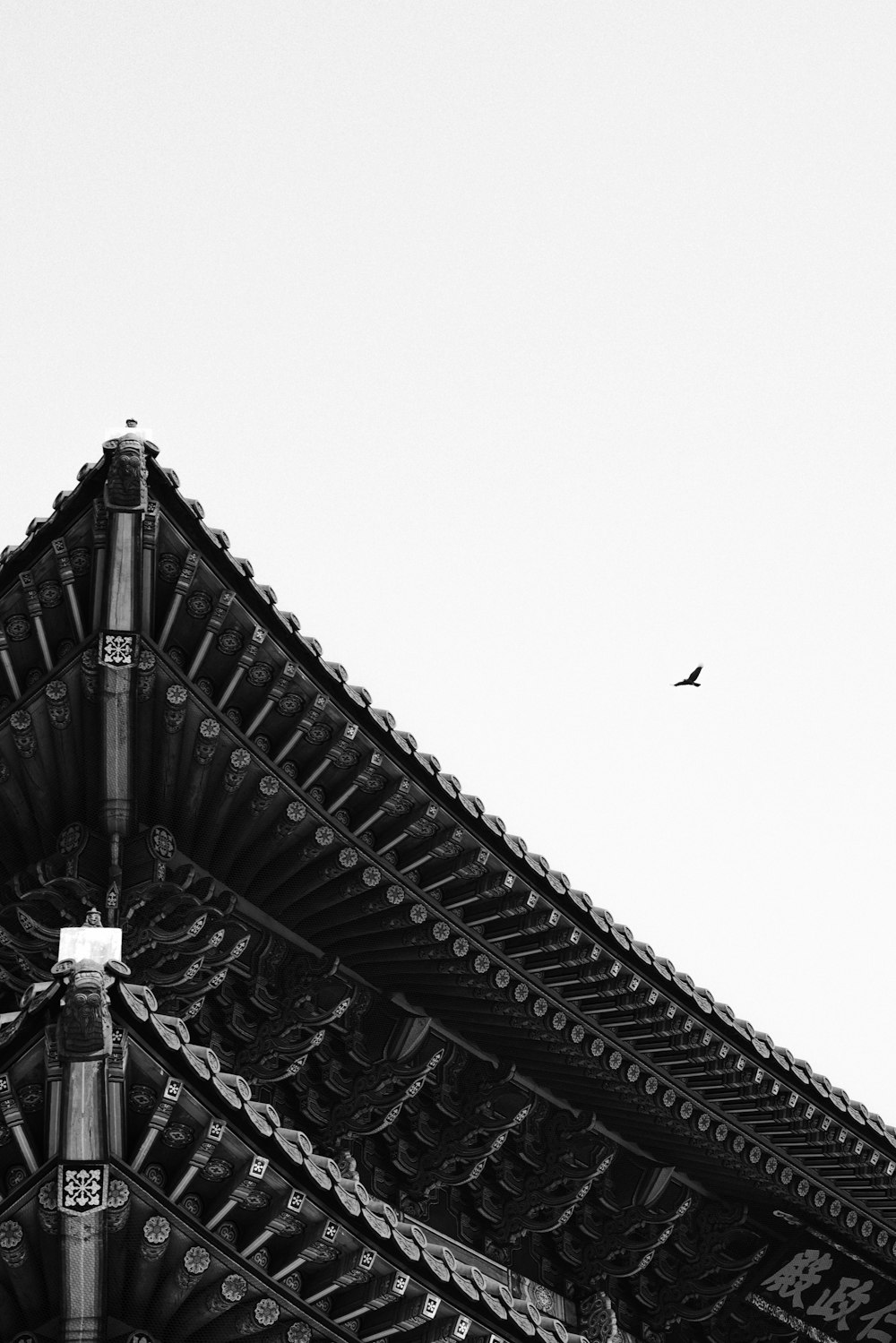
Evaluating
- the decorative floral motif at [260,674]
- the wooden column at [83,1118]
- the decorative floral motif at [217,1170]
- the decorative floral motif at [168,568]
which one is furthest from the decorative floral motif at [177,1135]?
the decorative floral motif at [168,568]

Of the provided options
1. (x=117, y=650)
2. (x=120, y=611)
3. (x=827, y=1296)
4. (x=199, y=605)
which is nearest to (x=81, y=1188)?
(x=117, y=650)

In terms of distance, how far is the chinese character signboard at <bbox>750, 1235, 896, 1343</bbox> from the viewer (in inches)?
664

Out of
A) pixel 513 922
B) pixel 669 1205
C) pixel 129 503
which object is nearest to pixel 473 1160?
pixel 513 922

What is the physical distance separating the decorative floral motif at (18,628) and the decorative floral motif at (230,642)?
1.28m

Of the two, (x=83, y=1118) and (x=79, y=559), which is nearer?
(x=83, y=1118)

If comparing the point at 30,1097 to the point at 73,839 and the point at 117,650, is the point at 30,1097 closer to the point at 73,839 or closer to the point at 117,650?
the point at 117,650

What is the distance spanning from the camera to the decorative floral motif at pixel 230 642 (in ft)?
35.3

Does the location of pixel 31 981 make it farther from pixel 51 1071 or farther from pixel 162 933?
pixel 51 1071

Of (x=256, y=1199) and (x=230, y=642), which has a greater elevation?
(x=230, y=642)

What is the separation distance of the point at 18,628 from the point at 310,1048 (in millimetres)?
3947

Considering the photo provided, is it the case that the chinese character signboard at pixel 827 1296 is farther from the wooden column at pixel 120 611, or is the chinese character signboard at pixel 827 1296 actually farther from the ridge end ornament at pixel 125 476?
the ridge end ornament at pixel 125 476

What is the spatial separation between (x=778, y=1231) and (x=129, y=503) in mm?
11349

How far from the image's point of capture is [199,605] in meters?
10.6

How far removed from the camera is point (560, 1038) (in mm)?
13656
